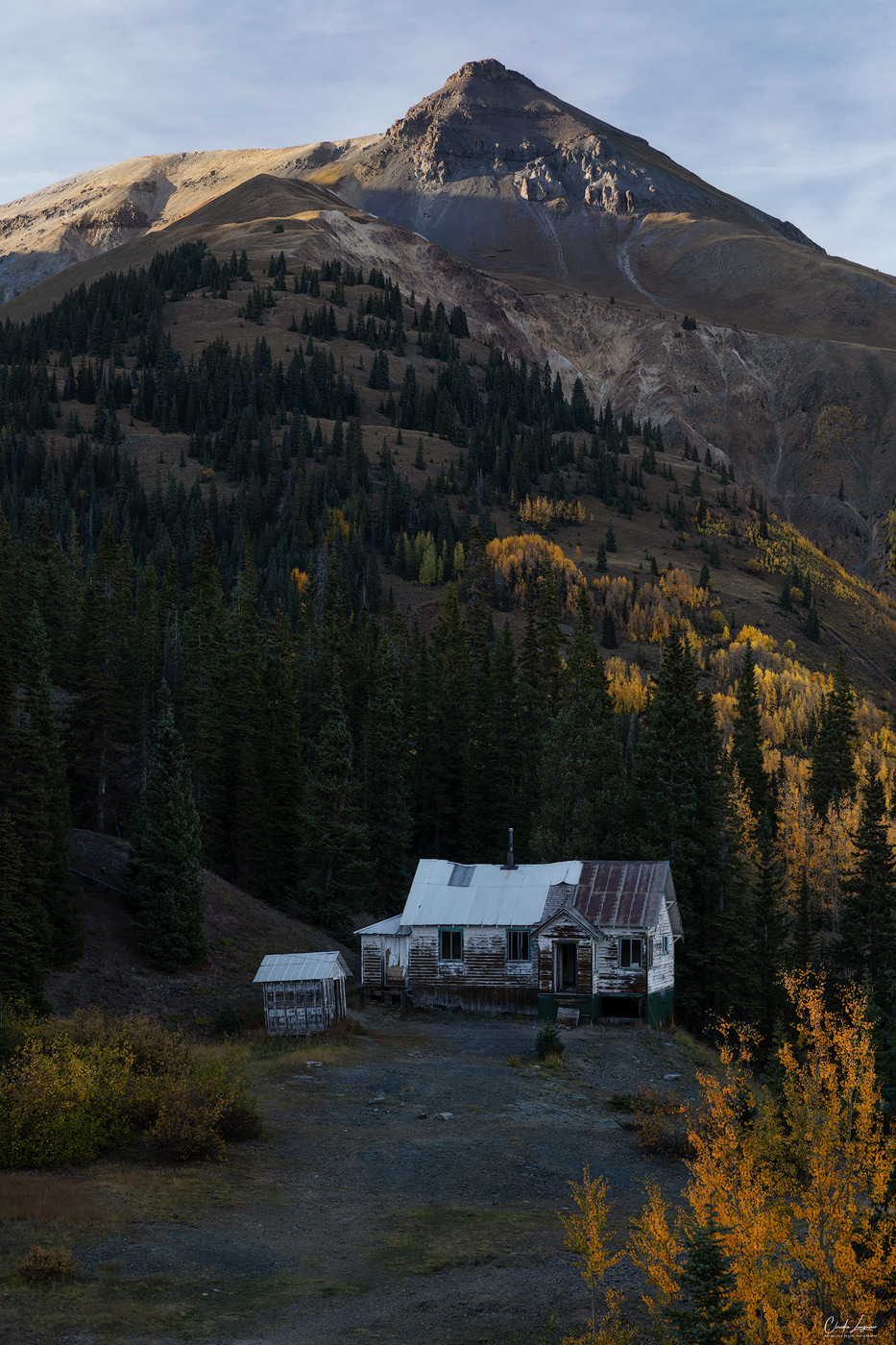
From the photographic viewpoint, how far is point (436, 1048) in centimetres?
3812

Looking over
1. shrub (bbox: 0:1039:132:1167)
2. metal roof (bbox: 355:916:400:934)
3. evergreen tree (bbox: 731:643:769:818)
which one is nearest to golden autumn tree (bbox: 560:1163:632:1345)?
shrub (bbox: 0:1039:132:1167)

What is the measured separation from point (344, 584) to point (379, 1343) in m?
130

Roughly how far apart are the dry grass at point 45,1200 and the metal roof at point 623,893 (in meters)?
26.3

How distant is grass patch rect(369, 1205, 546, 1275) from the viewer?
18.6m

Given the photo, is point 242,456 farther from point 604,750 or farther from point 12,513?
point 604,750

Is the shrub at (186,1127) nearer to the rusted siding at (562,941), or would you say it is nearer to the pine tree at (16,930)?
the pine tree at (16,930)

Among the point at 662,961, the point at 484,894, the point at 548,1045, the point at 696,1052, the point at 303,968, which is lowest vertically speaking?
the point at 696,1052

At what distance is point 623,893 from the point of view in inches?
1767

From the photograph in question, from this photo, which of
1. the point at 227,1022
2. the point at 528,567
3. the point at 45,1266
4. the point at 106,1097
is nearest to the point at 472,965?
the point at 227,1022

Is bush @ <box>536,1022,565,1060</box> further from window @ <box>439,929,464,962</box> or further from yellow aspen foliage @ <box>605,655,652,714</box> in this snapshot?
yellow aspen foliage @ <box>605,655,652,714</box>

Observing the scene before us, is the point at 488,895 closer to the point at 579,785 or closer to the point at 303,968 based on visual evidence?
the point at 303,968

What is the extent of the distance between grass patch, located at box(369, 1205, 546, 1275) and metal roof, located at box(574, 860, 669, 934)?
22.4m

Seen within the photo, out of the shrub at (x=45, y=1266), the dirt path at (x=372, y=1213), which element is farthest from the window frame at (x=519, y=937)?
the shrub at (x=45, y=1266)

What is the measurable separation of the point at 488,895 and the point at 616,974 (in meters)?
6.35
